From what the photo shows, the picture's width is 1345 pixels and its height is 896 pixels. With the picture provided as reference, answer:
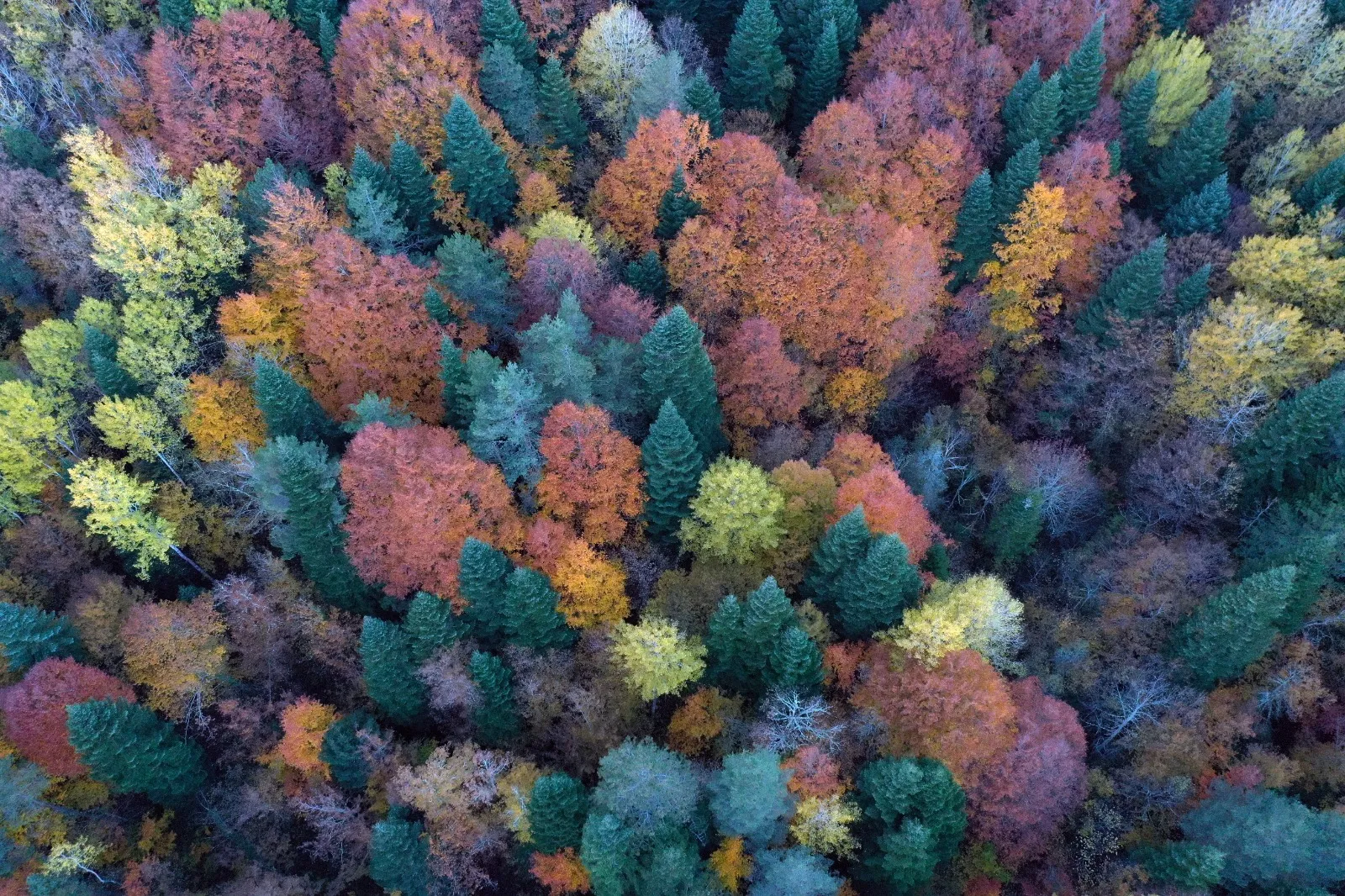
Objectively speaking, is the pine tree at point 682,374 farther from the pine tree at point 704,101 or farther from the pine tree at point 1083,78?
the pine tree at point 1083,78

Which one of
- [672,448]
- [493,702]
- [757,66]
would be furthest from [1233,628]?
[757,66]

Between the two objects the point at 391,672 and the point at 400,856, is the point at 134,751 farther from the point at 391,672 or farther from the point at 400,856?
the point at 400,856

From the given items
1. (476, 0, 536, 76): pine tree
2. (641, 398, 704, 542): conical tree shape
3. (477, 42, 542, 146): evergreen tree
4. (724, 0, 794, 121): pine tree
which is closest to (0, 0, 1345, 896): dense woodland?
(641, 398, 704, 542): conical tree shape

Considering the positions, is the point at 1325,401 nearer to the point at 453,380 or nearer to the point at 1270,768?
the point at 1270,768

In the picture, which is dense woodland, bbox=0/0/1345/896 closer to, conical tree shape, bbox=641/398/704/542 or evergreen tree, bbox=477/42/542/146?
conical tree shape, bbox=641/398/704/542

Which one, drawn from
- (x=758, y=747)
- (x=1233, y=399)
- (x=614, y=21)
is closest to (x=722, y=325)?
(x=614, y=21)

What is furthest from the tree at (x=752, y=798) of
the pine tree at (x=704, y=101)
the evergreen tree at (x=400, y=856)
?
the pine tree at (x=704, y=101)
